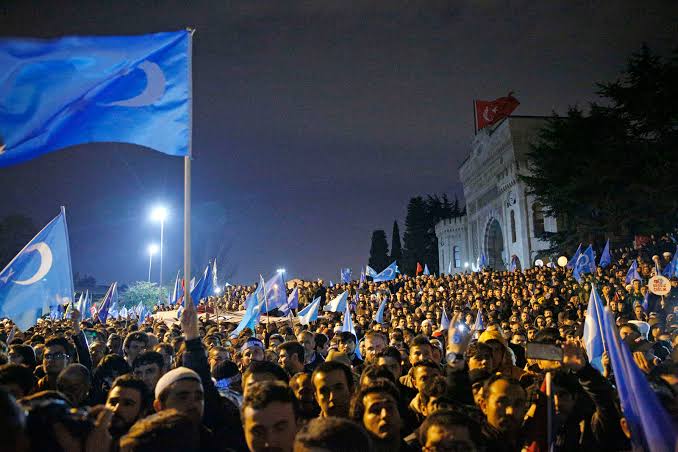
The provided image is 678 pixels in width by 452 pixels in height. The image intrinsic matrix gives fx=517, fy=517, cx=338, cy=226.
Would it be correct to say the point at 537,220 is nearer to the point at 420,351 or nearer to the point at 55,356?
the point at 420,351

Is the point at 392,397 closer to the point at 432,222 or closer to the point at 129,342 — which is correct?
the point at 129,342

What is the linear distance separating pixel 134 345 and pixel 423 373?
4.59 metres

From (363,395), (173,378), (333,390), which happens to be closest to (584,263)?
(333,390)

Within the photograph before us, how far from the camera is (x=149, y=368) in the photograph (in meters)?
5.16

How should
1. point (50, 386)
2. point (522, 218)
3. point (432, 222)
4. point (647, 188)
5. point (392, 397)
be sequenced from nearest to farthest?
1. point (392, 397)
2. point (50, 386)
3. point (647, 188)
4. point (522, 218)
5. point (432, 222)

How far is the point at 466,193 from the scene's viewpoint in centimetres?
6869

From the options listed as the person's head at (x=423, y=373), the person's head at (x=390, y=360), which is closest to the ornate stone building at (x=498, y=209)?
the person's head at (x=390, y=360)

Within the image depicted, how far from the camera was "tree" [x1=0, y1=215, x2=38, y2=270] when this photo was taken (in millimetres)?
68312

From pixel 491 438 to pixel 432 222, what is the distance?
8837 cm

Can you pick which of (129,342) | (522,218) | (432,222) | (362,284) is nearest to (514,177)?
(522,218)

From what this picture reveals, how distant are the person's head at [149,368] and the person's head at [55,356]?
3.70 ft

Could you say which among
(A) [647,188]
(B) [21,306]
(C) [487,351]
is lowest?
(C) [487,351]

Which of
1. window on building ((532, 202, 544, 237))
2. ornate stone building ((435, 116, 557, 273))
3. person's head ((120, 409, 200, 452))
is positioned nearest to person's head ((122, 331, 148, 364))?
person's head ((120, 409, 200, 452))

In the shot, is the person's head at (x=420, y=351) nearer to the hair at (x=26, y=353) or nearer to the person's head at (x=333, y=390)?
the person's head at (x=333, y=390)
